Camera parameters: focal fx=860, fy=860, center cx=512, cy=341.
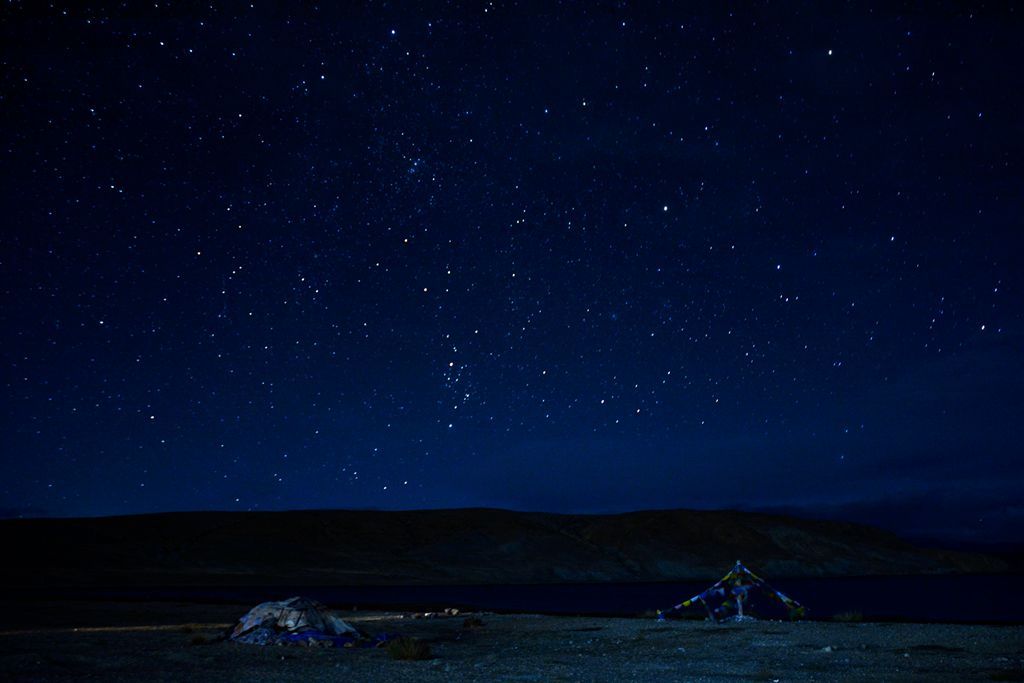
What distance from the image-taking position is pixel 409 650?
59.6 feet

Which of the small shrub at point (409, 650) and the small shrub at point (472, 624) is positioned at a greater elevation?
the small shrub at point (409, 650)

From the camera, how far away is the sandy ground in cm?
1523

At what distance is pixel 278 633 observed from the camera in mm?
21797

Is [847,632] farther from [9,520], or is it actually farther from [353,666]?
[9,520]

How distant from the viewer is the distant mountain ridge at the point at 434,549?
330 feet

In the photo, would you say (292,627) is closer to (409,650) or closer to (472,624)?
(409,650)

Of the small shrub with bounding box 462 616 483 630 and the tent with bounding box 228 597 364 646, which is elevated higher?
the tent with bounding box 228 597 364 646

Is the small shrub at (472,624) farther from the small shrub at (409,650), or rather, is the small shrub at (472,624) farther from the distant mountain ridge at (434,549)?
the distant mountain ridge at (434,549)

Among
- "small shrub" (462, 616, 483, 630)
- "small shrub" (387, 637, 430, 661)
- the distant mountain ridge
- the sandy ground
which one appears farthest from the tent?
the distant mountain ridge

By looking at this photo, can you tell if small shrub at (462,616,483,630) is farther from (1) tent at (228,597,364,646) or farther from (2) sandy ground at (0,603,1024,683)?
(1) tent at (228,597,364,646)

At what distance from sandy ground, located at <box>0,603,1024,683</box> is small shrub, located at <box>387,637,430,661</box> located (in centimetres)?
29

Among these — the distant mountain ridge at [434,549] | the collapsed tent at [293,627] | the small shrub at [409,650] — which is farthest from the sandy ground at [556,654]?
the distant mountain ridge at [434,549]

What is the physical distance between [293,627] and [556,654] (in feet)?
23.5

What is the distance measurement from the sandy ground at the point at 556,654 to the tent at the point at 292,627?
0.70 meters
